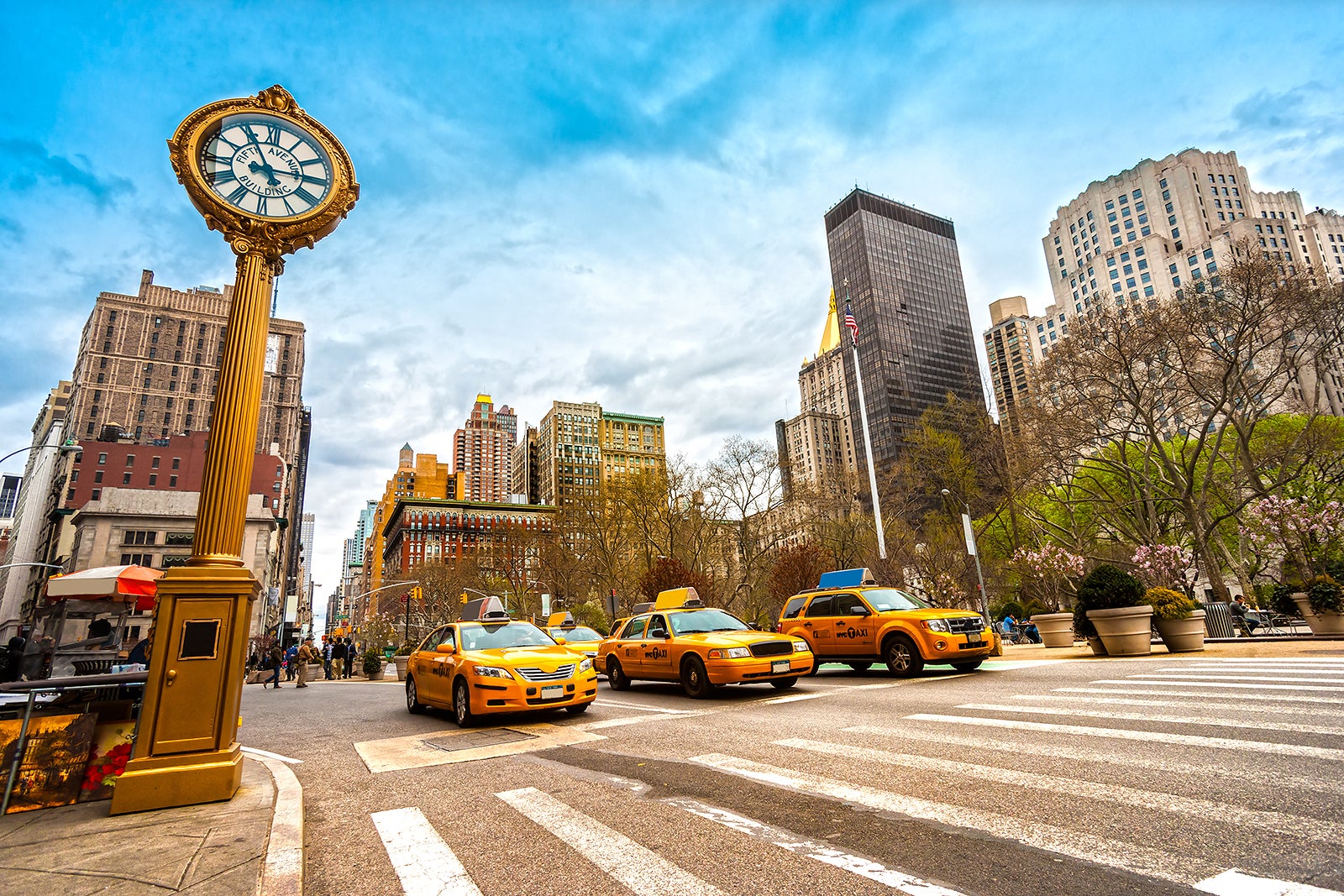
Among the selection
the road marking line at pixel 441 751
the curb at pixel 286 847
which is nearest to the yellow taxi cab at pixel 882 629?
the road marking line at pixel 441 751

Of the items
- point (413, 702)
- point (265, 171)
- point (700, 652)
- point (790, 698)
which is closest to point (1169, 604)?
point (790, 698)

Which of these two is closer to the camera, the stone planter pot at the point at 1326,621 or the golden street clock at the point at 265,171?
the golden street clock at the point at 265,171

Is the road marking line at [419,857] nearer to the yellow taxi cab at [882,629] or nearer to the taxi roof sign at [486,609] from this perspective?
the yellow taxi cab at [882,629]

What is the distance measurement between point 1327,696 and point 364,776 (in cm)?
1030

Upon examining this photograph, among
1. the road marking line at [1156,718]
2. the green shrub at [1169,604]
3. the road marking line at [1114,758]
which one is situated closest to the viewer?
the road marking line at [1114,758]

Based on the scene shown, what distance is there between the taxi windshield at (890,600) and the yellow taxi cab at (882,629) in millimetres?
17

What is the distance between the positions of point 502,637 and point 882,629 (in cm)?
745

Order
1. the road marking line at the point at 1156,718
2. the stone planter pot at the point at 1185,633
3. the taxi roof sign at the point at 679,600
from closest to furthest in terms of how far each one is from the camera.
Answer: the road marking line at the point at 1156,718 < the stone planter pot at the point at 1185,633 < the taxi roof sign at the point at 679,600

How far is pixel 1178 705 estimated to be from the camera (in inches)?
306

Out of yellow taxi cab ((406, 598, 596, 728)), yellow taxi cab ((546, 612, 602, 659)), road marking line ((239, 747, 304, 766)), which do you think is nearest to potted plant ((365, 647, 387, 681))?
yellow taxi cab ((546, 612, 602, 659))

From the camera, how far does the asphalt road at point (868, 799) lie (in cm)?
342

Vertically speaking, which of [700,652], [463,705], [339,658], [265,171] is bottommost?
[463,705]

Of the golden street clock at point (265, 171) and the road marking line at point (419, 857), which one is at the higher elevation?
the golden street clock at point (265, 171)

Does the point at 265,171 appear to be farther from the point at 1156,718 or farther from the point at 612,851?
the point at 1156,718
